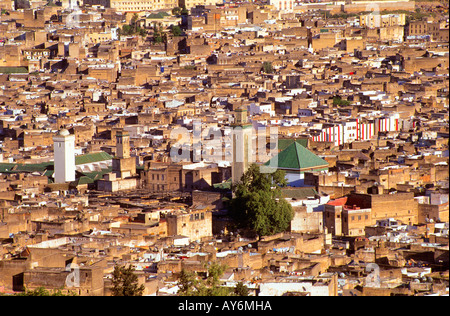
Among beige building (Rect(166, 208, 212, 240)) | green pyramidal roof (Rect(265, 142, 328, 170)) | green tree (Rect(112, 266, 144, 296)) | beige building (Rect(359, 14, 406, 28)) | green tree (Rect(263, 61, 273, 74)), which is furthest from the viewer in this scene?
beige building (Rect(359, 14, 406, 28))

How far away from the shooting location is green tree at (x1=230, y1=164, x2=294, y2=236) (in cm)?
2236

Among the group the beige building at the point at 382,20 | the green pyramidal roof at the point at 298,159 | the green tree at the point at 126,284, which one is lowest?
the green pyramidal roof at the point at 298,159

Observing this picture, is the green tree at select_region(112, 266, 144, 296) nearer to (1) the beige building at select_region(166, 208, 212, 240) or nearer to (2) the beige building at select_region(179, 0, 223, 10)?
(1) the beige building at select_region(166, 208, 212, 240)

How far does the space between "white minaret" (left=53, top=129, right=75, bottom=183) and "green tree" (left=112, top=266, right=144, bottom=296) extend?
1181 cm

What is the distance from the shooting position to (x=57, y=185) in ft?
87.4

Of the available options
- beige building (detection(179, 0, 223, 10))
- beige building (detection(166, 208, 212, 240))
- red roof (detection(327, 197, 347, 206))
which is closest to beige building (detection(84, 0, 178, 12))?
beige building (detection(179, 0, 223, 10))

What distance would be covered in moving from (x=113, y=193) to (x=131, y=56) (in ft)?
87.1

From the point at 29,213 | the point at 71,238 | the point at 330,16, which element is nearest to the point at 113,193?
the point at 29,213

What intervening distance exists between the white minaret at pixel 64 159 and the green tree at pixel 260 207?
503cm

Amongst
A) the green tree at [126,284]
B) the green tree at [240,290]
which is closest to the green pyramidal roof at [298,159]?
the green tree at [126,284]

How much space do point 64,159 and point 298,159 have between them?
530 cm

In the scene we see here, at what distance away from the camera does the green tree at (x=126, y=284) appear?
15.0m

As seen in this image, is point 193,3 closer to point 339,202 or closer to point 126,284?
point 339,202

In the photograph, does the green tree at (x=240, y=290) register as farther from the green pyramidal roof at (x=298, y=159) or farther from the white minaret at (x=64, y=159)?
the white minaret at (x=64, y=159)
